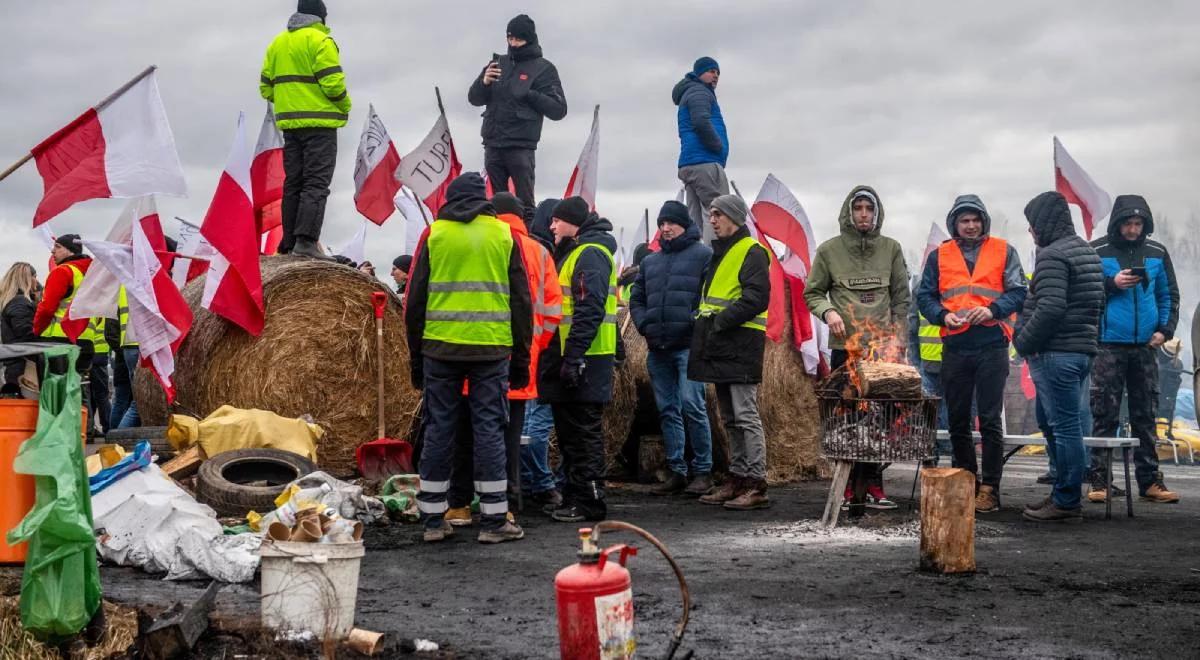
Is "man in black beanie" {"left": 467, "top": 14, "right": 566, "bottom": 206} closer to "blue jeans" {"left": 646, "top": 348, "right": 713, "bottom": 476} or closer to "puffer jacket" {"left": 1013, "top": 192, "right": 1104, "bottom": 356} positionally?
"blue jeans" {"left": 646, "top": 348, "right": 713, "bottom": 476}

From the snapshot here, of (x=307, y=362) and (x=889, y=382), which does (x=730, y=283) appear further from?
(x=307, y=362)

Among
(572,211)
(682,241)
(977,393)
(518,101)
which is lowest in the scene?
(977,393)

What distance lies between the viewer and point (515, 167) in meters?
12.1

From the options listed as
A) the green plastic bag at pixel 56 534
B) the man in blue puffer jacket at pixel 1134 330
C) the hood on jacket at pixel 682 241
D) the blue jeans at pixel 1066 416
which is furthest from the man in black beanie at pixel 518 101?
the green plastic bag at pixel 56 534

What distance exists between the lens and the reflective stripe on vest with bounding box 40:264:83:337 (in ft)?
38.2

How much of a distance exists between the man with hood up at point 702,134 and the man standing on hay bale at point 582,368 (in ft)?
11.7

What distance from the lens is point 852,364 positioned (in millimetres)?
8172

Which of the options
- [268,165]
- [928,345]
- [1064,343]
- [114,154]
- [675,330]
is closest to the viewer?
[114,154]

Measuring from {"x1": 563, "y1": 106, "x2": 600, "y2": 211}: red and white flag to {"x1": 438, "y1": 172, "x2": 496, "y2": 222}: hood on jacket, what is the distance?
5.94 meters

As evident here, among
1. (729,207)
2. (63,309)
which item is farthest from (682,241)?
(63,309)

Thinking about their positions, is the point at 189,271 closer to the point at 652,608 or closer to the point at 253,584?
the point at 253,584

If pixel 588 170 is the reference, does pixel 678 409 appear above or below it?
below

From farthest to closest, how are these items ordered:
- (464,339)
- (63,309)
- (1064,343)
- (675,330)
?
(63,309) < (675,330) < (1064,343) < (464,339)

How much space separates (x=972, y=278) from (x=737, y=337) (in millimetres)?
1709
